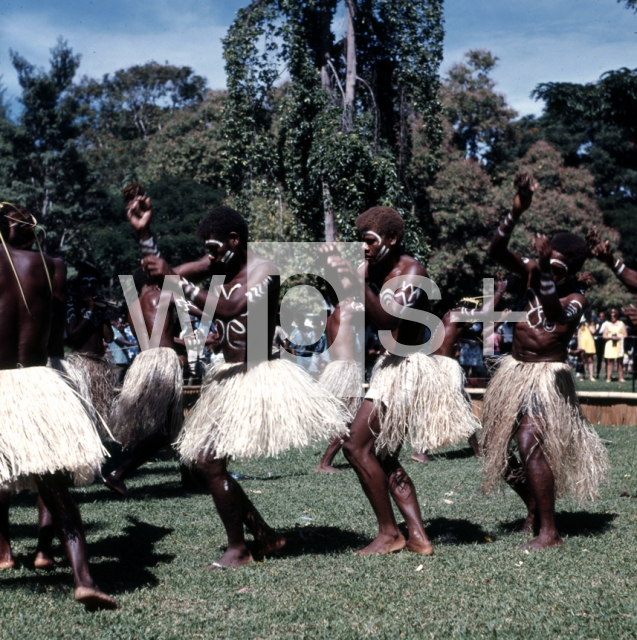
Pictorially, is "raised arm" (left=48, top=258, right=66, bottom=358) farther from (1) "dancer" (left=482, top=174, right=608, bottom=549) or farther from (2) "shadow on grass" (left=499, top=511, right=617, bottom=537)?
(2) "shadow on grass" (left=499, top=511, right=617, bottom=537)

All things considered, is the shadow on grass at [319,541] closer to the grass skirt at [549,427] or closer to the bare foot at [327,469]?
the grass skirt at [549,427]

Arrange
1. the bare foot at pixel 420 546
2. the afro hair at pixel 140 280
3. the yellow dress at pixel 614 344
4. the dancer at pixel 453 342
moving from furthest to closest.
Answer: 1. the yellow dress at pixel 614 344
2. the dancer at pixel 453 342
3. the afro hair at pixel 140 280
4. the bare foot at pixel 420 546

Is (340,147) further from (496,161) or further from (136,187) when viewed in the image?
(496,161)

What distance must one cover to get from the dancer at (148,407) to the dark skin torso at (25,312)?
2.53 m

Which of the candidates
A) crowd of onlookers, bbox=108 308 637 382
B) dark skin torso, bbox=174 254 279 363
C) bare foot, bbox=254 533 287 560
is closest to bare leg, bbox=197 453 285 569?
bare foot, bbox=254 533 287 560

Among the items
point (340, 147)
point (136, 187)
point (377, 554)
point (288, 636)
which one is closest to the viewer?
point (288, 636)

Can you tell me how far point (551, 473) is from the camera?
4805mm

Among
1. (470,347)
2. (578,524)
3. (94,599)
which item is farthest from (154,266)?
(470,347)

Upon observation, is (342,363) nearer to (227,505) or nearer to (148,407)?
(148,407)

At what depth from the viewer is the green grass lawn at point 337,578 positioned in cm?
337

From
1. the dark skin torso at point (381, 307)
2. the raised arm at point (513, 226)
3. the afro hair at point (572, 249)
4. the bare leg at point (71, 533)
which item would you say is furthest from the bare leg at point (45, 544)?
the afro hair at point (572, 249)

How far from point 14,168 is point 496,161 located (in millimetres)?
17261

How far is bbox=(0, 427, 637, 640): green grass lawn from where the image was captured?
337cm

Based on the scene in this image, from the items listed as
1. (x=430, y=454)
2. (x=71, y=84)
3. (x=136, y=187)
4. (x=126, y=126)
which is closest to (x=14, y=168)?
(x=71, y=84)
